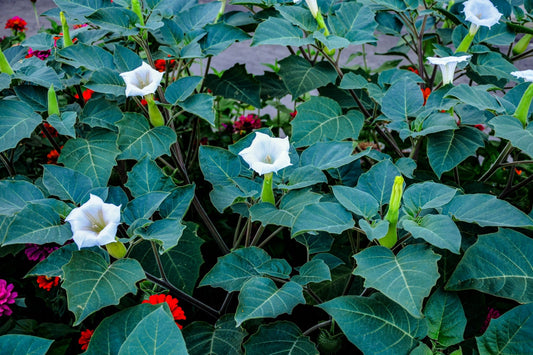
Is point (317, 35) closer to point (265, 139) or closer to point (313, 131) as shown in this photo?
point (313, 131)

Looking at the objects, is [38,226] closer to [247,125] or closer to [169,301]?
A: [169,301]

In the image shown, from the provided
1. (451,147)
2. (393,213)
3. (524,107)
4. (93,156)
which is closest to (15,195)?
(93,156)

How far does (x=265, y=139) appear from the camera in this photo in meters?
0.89

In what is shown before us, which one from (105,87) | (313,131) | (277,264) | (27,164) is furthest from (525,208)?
(27,164)

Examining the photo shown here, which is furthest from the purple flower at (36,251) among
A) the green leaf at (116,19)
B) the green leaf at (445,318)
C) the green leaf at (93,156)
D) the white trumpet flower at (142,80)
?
the green leaf at (445,318)

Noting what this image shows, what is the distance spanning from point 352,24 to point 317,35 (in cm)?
17

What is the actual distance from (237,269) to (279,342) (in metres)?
0.16

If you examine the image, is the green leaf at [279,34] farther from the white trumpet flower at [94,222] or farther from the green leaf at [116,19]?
the white trumpet flower at [94,222]

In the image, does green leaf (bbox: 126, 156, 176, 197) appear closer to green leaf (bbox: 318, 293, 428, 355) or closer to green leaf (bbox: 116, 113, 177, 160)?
green leaf (bbox: 116, 113, 177, 160)

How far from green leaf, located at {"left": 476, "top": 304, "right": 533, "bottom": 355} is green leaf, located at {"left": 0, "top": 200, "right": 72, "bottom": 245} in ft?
2.35

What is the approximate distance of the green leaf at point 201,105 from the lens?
1.05 metres

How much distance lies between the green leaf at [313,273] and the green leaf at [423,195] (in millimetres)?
191

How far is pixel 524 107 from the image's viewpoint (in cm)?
95

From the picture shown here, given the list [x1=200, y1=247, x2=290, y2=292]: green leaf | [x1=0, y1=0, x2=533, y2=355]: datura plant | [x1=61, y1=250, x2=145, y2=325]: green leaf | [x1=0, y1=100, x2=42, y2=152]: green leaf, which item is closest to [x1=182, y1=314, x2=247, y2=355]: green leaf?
[x1=0, y1=0, x2=533, y2=355]: datura plant
